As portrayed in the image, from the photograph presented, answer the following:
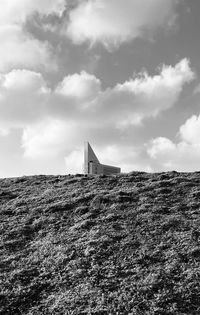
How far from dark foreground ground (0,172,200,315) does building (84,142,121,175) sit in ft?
23.2

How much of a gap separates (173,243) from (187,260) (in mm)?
1436

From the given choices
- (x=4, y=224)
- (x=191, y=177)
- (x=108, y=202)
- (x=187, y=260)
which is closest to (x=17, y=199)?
(x=4, y=224)

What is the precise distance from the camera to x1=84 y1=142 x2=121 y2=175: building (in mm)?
33469

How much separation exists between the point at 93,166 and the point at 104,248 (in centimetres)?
1702

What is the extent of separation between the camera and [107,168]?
34.0 m

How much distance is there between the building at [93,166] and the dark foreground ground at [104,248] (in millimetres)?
7066

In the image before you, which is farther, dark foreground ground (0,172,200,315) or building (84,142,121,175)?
building (84,142,121,175)

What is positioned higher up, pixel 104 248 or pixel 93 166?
pixel 93 166

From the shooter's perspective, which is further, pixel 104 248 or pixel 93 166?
pixel 93 166

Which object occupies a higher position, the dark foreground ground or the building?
the building

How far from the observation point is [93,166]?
34000mm

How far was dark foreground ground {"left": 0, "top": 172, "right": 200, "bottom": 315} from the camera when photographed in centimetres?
1388

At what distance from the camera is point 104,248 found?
1722 cm

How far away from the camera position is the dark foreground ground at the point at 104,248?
13.9 meters
